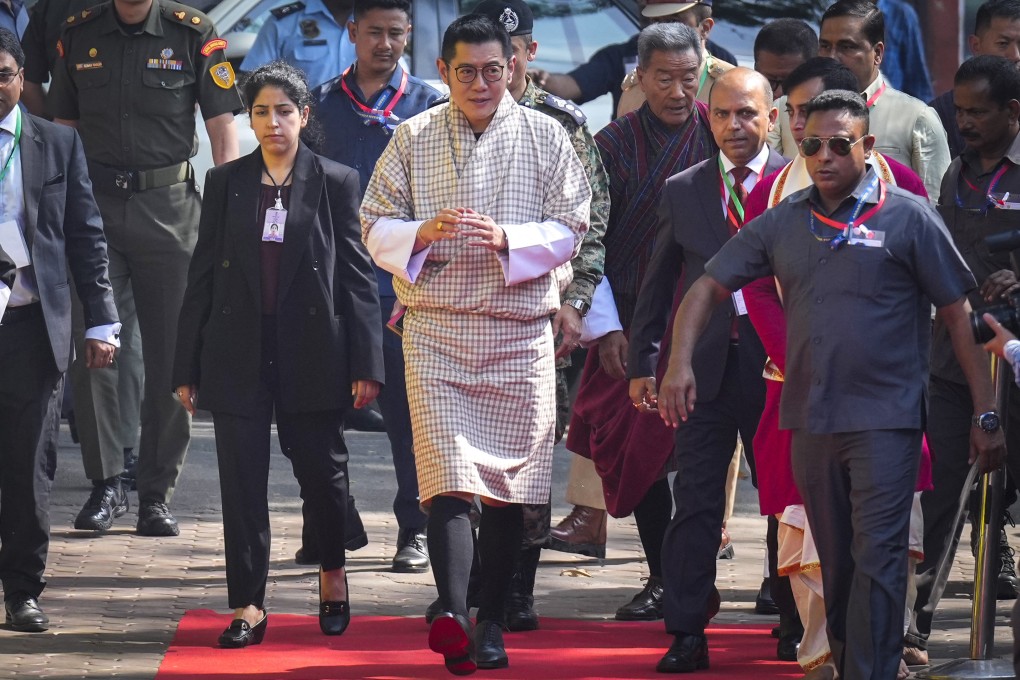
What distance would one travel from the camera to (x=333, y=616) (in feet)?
21.3

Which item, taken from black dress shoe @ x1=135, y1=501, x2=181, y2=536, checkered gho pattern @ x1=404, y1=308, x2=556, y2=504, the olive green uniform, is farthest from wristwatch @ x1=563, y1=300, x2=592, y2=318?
black dress shoe @ x1=135, y1=501, x2=181, y2=536

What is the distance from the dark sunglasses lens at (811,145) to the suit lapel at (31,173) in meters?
2.74

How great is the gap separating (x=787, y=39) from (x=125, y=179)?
2.89 m

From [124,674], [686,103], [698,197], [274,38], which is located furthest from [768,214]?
[274,38]

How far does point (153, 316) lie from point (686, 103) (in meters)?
2.71

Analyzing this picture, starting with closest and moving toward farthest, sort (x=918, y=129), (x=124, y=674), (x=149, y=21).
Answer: (x=124, y=674) → (x=918, y=129) → (x=149, y=21)

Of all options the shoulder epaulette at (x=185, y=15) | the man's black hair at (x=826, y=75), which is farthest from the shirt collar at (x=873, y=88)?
the shoulder epaulette at (x=185, y=15)

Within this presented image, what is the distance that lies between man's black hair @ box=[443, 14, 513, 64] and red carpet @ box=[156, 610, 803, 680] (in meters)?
1.93

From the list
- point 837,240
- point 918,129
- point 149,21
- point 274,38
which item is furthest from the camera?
point 274,38

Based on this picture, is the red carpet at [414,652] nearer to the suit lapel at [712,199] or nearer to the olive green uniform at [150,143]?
the suit lapel at [712,199]

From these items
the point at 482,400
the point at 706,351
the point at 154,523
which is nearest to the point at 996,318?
the point at 706,351

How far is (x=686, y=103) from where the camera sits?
22.2 feet

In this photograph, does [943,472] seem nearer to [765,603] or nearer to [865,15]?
[765,603]

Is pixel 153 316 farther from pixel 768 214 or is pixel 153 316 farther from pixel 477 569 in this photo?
pixel 768 214
